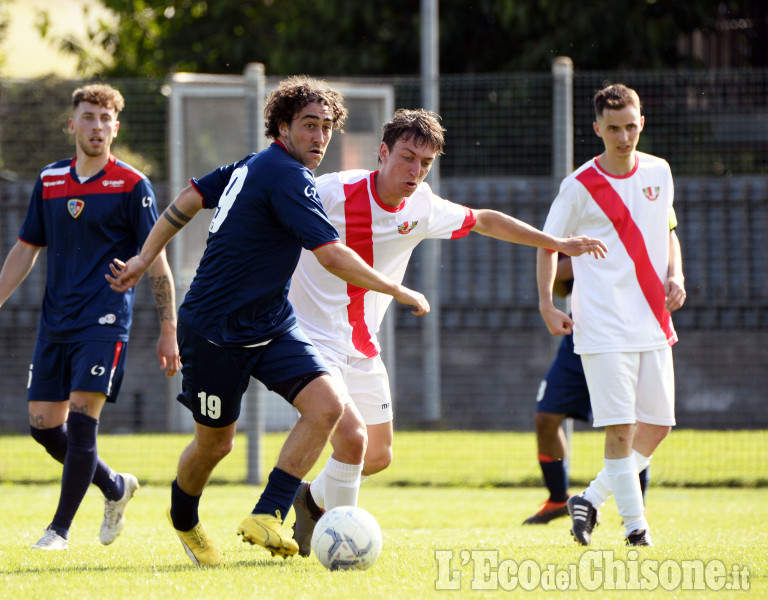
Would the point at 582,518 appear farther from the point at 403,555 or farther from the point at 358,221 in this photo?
the point at 358,221

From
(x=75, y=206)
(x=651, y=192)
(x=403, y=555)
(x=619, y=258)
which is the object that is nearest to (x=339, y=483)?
(x=403, y=555)

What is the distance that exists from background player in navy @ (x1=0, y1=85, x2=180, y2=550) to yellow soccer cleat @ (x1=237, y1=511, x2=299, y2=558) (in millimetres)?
1674

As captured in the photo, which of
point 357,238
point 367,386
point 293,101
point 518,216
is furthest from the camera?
point 518,216

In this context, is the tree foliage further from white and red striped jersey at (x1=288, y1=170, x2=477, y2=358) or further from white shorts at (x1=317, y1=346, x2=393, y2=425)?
white shorts at (x1=317, y1=346, x2=393, y2=425)

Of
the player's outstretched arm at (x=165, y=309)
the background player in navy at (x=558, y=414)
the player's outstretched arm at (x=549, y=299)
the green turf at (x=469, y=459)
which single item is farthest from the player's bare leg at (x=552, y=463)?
the player's outstretched arm at (x=165, y=309)

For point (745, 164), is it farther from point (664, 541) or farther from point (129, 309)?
point (129, 309)

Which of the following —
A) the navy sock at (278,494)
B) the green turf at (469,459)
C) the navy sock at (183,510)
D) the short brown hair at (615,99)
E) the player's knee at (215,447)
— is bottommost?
the green turf at (469,459)

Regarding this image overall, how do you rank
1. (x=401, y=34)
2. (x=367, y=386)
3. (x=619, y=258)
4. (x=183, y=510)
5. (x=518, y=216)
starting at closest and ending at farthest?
(x=183, y=510)
(x=367, y=386)
(x=619, y=258)
(x=518, y=216)
(x=401, y=34)

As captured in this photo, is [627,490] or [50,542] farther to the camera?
[627,490]

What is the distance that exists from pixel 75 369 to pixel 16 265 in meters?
0.78

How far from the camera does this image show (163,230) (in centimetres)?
529

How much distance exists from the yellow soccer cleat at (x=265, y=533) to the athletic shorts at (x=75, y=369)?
177 cm

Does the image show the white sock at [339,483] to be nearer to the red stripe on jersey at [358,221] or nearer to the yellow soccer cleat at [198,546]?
the yellow soccer cleat at [198,546]

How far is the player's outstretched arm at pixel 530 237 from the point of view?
544cm
